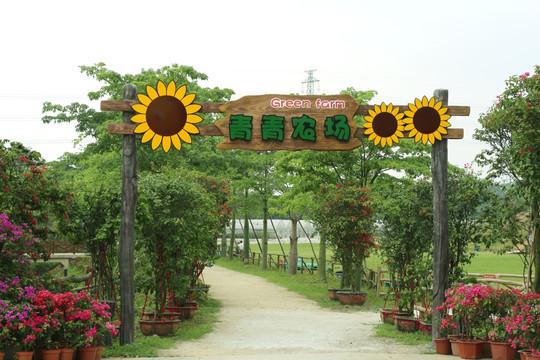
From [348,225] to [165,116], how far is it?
9.69 m

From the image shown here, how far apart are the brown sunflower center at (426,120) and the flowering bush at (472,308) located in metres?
2.72

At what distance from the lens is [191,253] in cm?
1312

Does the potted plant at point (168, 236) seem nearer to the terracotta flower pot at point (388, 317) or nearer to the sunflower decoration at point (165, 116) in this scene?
the sunflower decoration at point (165, 116)

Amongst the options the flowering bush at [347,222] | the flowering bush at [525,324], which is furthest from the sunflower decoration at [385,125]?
the flowering bush at [347,222]

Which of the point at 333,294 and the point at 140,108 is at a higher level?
the point at 140,108

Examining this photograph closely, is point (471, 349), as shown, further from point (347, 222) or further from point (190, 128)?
point (347, 222)

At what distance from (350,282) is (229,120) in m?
11.2

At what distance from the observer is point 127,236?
32.5 ft

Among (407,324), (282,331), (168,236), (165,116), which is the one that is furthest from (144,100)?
(407,324)

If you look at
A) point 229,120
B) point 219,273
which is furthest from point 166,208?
point 219,273

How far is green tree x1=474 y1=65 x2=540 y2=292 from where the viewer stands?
8.77 m

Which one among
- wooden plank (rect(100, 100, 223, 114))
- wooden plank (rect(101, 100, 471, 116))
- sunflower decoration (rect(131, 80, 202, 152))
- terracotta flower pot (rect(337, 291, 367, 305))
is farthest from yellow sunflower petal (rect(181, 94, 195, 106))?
terracotta flower pot (rect(337, 291, 367, 305))

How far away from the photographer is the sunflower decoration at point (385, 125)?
34.1ft

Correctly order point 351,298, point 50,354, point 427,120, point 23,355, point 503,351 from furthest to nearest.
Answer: point 351,298
point 427,120
point 503,351
point 50,354
point 23,355
